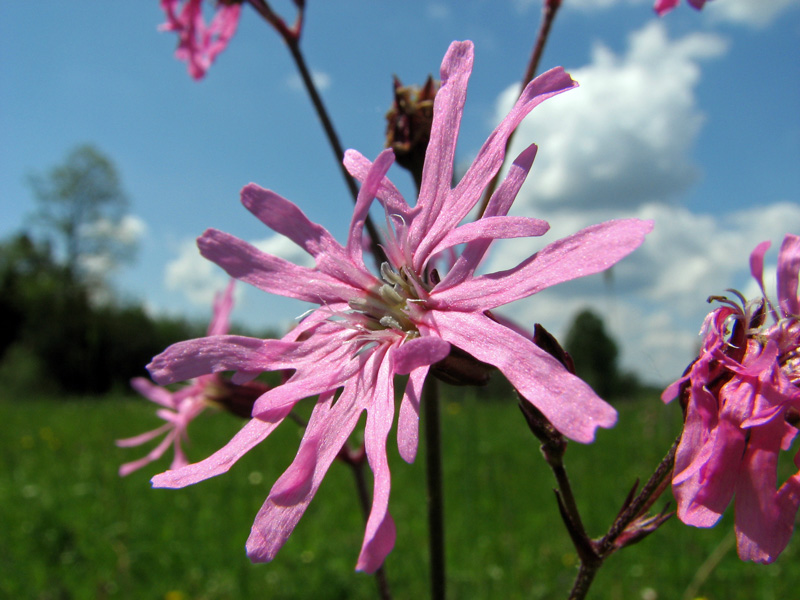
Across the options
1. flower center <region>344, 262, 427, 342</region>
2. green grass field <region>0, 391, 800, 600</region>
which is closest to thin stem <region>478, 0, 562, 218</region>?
flower center <region>344, 262, 427, 342</region>

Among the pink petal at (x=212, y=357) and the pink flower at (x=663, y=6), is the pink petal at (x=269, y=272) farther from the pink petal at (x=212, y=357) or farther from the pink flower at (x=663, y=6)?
the pink flower at (x=663, y=6)

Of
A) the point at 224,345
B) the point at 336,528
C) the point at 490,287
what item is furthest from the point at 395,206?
the point at 336,528

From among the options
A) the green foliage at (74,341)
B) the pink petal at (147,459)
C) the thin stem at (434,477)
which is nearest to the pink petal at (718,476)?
the thin stem at (434,477)

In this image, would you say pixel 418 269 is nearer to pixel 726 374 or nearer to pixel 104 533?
pixel 726 374

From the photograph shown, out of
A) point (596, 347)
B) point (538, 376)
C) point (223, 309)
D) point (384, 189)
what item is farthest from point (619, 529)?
point (596, 347)

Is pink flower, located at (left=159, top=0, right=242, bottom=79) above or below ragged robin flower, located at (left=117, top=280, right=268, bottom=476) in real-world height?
above

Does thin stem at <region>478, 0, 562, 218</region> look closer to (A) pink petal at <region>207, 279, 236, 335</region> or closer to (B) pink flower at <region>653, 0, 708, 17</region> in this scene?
(B) pink flower at <region>653, 0, 708, 17</region>
